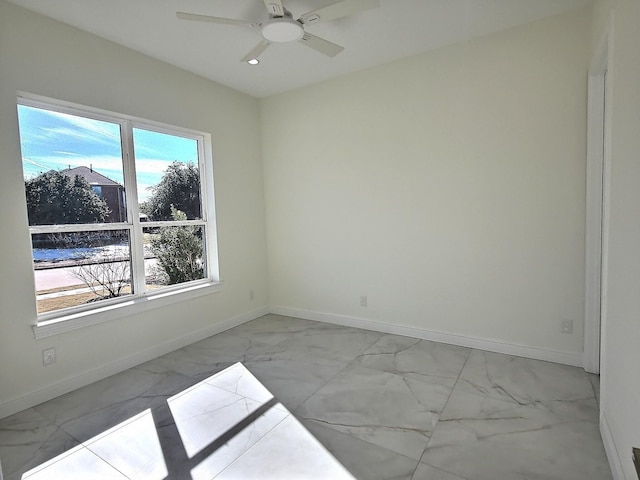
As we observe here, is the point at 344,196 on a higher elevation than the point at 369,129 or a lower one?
lower

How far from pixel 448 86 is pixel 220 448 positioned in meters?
3.42

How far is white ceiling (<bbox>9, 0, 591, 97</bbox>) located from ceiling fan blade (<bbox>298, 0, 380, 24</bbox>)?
30 cm

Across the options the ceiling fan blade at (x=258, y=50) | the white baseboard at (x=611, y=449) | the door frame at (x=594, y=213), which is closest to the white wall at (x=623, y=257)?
the white baseboard at (x=611, y=449)

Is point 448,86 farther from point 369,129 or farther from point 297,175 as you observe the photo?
point 297,175

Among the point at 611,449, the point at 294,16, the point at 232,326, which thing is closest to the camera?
the point at 611,449

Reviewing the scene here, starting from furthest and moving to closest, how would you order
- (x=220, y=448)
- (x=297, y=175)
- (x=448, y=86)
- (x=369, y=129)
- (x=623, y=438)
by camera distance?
(x=297, y=175)
(x=369, y=129)
(x=448, y=86)
(x=220, y=448)
(x=623, y=438)

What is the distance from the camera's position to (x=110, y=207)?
10.2 ft

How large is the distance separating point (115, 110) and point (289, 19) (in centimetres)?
174

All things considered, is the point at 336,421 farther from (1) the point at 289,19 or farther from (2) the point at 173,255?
(1) the point at 289,19

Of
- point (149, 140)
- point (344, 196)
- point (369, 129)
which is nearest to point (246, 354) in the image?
point (344, 196)

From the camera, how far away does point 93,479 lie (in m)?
1.83

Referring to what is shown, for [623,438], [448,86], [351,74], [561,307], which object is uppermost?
[351,74]

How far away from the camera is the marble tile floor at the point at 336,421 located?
1.86 metres

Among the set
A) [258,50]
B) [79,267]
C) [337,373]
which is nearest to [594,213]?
[337,373]
